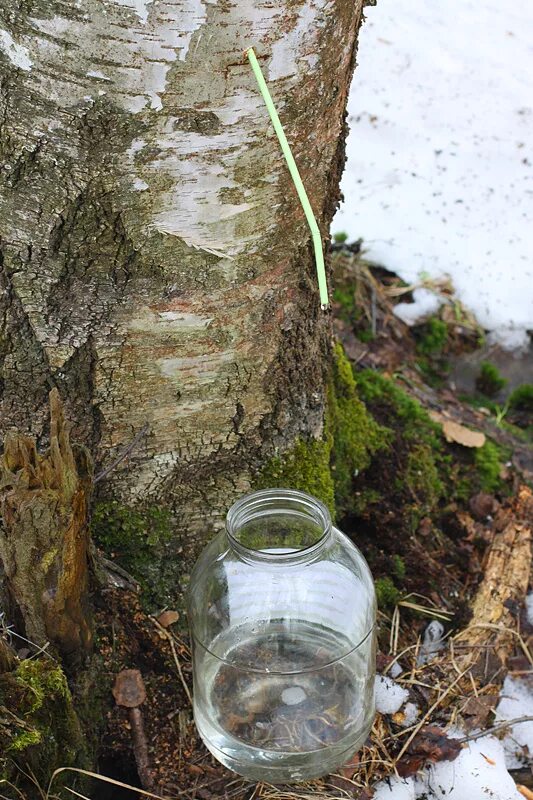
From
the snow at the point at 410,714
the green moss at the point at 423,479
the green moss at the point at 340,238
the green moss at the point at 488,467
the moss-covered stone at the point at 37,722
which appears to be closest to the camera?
the moss-covered stone at the point at 37,722

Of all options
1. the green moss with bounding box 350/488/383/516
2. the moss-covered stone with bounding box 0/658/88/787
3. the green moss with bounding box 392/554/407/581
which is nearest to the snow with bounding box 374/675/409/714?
the green moss with bounding box 392/554/407/581

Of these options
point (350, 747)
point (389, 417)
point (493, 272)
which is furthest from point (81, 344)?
point (493, 272)

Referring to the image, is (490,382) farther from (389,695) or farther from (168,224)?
(168,224)

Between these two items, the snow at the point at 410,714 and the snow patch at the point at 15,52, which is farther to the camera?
the snow at the point at 410,714

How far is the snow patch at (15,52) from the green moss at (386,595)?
1.82 meters

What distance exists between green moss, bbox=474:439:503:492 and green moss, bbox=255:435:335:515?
0.83 metres

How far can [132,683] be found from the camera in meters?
2.29

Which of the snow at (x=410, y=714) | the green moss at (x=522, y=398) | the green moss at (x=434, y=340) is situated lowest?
the snow at (x=410, y=714)

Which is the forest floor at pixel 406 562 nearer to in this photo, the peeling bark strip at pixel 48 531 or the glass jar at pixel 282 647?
the glass jar at pixel 282 647

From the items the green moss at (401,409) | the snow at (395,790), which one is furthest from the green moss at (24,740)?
the green moss at (401,409)

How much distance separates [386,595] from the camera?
2754mm

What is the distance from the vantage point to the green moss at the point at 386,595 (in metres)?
2.75

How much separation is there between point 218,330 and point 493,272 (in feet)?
8.51

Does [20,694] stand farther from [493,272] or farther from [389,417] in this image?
[493,272]
